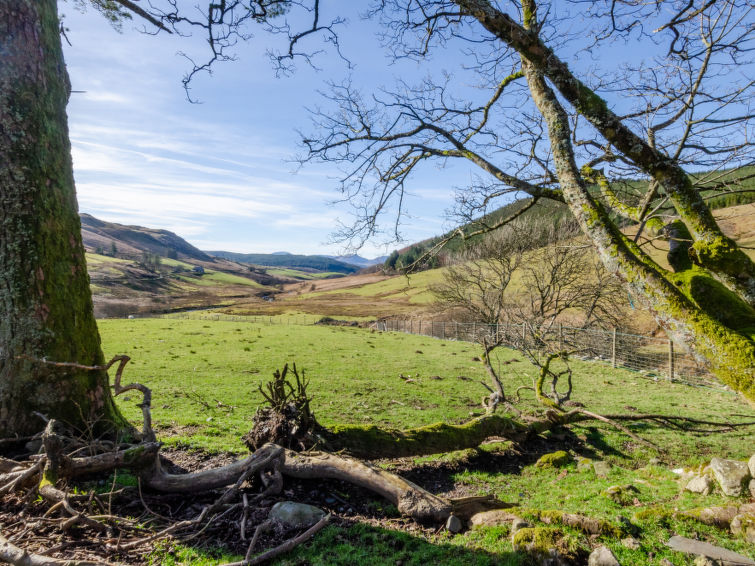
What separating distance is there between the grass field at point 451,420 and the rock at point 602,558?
31 cm

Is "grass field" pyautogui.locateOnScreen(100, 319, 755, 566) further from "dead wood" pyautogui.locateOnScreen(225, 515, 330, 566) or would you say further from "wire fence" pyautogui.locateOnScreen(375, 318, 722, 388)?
"wire fence" pyautogui.locateOnScreen(375, 318, 722, 388)

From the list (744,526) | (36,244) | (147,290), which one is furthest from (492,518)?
(147,290)

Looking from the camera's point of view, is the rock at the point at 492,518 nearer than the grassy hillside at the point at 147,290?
Yes

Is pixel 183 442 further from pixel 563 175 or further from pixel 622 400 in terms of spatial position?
pixel 622 400

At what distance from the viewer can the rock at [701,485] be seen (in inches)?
182

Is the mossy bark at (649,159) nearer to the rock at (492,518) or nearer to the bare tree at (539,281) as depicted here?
the rock at (492,518)

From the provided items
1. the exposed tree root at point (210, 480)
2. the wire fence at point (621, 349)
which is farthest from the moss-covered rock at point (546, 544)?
the wire fence at point (621, 349)

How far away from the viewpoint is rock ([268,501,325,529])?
3383 mm

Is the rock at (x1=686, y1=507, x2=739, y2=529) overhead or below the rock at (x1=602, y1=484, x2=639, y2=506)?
overhead

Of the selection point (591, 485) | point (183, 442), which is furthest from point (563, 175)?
point (183, 442)

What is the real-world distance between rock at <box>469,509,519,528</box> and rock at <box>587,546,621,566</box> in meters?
0.71

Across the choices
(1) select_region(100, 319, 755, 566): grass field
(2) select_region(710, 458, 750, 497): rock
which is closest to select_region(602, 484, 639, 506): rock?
(1) select_region(100, 319, 755, 566): grass field

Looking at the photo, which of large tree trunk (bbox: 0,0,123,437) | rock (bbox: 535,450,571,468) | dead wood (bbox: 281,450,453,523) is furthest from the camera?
rock (bbox: 535,450,571,468)

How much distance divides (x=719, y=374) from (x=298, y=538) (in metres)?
3.44
